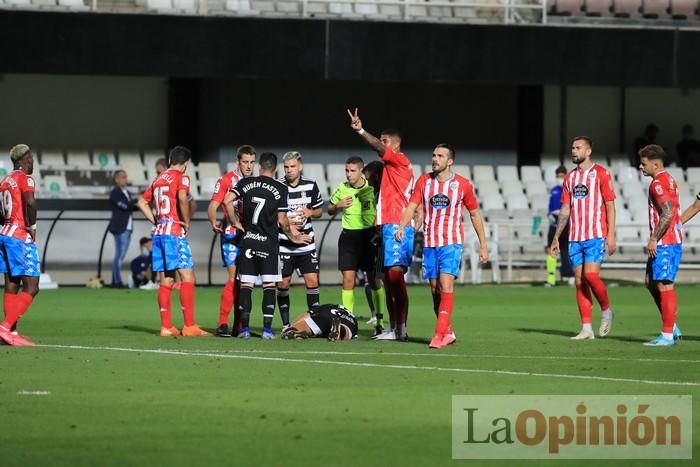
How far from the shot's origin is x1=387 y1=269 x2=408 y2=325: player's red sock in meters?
16.2

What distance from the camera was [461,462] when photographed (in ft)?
27.8

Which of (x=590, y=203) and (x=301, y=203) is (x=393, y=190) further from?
(x=590, y=203)

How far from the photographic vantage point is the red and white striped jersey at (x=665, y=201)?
15.6 metres

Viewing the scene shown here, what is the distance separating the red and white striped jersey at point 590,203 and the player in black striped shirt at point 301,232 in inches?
113

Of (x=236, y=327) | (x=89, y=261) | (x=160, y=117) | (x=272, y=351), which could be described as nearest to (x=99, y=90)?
(x=160, y=117)

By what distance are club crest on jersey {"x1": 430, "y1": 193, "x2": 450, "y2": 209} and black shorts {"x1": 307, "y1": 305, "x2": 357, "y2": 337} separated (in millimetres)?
1826

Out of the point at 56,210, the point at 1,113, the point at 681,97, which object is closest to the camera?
the point at 56,210

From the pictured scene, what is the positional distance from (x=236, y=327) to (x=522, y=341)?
3.23 metres

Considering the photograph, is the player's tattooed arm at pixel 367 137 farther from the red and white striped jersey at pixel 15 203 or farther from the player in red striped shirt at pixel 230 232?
the red and white striped jersey at pixel 15 203

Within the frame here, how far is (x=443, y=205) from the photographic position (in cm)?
1529

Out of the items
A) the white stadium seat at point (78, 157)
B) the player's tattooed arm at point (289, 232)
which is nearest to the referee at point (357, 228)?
the player's tattooed arm at point (289, 232)

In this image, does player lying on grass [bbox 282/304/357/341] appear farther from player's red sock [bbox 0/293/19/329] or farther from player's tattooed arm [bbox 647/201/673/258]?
player's tattooed arm [bbox 647/201/673/258]

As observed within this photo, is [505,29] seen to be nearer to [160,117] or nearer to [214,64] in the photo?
[214,64]

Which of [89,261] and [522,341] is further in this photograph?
[89,261]
